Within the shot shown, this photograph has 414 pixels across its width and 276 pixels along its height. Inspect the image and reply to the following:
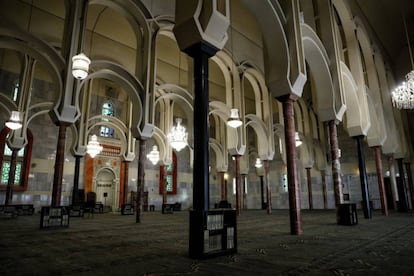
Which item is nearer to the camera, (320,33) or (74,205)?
(320,33)

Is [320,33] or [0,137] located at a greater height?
[320,33]

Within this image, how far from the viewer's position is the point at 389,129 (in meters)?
14.4

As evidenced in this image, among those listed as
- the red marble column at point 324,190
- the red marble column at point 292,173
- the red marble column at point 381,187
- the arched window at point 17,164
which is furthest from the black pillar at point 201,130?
the red marble column at point 324,190

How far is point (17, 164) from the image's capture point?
13875 millimetres

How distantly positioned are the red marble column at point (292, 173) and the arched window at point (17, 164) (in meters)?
13.2

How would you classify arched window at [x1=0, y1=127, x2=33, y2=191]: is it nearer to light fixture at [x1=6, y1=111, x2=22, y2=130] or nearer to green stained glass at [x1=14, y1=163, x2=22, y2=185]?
green stained glass at [x1=14, y1=163, x2=22, y2=185]

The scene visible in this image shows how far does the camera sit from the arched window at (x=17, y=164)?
13.2 metres

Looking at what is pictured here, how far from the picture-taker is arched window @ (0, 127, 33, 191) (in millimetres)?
13172

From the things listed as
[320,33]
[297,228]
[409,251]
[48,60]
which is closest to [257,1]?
[320,33]

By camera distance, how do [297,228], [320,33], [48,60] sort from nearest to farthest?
1. [297,228]
2. [48,60]
3. [320,33]

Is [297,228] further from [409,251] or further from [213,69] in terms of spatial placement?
[213,69]

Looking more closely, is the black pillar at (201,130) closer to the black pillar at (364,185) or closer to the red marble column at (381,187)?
the black pillar at (364,185)

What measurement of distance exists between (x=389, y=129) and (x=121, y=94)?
51.4 ft

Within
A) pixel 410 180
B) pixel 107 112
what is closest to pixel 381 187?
pixel 410 180
